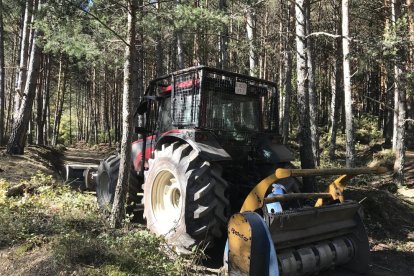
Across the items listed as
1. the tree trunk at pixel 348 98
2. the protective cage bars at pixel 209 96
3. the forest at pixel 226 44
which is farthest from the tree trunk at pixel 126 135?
the tree trunk at pixel 348 98

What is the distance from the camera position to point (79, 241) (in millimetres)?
4543

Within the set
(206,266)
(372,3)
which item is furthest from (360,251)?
(372,3)

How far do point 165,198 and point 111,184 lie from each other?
1.54m

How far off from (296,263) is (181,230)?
1554 mm

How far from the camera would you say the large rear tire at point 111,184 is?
280 inches

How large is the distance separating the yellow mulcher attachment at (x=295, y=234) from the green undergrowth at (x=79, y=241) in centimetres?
85

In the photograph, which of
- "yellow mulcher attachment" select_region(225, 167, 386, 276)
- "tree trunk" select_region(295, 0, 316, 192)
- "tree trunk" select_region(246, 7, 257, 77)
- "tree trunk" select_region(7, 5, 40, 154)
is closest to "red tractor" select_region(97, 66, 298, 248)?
"yellow mulcher attachment" select_region(225, 167, 386, 276)

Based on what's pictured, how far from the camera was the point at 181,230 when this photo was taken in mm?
5250

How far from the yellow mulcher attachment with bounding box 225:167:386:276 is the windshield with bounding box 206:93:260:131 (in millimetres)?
1469

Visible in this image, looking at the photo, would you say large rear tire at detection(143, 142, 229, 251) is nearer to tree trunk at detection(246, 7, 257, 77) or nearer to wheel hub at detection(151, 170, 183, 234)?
wheel hub at detection(151, 170, 183, 234)

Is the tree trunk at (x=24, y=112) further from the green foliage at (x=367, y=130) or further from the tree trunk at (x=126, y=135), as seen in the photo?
the green foliage at (x=367, y=130)

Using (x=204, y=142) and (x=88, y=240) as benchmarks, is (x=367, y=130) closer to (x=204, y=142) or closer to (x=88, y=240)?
(x=204, y=142)

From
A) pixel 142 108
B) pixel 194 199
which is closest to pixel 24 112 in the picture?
pixel 142 108

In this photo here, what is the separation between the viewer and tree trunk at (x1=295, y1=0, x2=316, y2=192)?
8.12 metres
